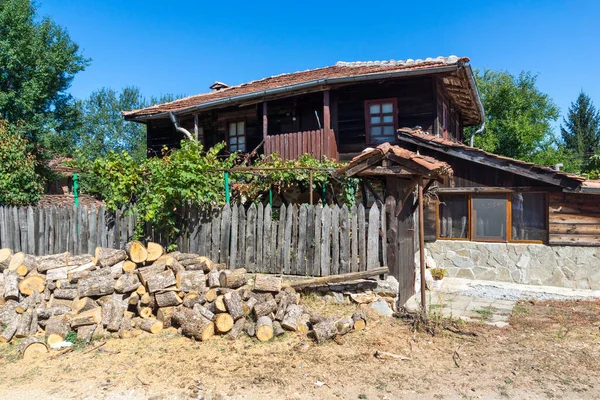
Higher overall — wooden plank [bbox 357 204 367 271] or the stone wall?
wooden plank [bbox 357 204 367 271]

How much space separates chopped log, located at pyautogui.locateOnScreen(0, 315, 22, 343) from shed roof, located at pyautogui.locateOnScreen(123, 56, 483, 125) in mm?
7728

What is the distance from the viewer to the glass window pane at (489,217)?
9.51m

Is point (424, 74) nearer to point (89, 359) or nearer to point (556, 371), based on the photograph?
point (556, 371)

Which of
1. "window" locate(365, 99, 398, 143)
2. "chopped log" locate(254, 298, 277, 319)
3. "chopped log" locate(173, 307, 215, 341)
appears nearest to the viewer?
"chopped log" locate(173, 307, 215, 341)

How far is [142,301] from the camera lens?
19.1 ft

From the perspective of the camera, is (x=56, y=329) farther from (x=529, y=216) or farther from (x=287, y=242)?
(x=529, y=216)

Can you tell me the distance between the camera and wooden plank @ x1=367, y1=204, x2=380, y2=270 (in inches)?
246

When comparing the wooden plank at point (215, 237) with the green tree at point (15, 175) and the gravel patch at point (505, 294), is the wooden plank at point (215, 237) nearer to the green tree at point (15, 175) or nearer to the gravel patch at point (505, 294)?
the gravel patch at point (505, 294)

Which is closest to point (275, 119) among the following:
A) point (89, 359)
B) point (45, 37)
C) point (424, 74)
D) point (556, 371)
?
point (424, 74)

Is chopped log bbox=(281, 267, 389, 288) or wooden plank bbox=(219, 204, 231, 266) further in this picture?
wooden plank bbox=(219, 204, 231, 266)

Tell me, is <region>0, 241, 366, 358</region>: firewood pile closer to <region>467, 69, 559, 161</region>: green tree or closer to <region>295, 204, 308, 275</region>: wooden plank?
<region>295, 204, 308, 275</region>: wooden plank

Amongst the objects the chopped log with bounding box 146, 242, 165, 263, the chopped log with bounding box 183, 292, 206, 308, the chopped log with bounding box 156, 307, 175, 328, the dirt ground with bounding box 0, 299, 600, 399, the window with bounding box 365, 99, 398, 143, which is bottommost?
the dirt ground with bounding box 0, 299, 600, 399

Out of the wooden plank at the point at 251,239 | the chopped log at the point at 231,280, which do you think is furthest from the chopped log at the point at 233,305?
the wooden plank at the point at 251,239

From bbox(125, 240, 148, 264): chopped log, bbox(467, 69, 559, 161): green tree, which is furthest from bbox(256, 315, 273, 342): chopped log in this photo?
bbox(467, 69, 559, 161): green tree
